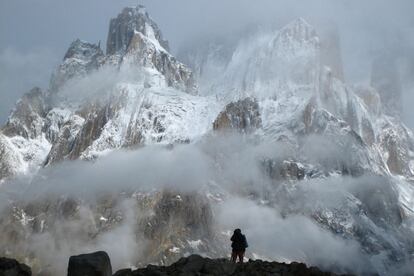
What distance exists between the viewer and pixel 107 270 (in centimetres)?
5481

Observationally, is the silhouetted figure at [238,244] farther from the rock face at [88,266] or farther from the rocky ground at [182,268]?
the rock face at [88,266]

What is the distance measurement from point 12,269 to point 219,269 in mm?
16259

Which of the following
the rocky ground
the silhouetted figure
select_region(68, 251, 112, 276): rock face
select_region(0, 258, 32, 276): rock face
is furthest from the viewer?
the silhouetted figure

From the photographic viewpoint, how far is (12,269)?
187ft

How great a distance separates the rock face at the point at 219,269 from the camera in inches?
2232

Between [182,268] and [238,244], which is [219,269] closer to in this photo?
[182,268]

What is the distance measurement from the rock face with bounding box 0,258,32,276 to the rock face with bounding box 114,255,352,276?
7.58m

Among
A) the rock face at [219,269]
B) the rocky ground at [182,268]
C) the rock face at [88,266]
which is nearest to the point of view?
the rock face at [88,266]

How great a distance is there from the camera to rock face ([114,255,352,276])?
186 feet

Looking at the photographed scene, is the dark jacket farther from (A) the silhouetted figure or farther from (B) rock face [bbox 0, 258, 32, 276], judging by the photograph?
(B) rock face [bbox 0, 258, 32, 276]

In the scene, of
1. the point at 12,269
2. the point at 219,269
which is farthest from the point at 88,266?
the point at 219,269

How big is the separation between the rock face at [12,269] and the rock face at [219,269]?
758cm

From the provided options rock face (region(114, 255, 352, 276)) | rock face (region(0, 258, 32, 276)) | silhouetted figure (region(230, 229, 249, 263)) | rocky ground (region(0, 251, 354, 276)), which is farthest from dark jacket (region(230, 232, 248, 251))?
rock face (region(0, 258, 32, 276))

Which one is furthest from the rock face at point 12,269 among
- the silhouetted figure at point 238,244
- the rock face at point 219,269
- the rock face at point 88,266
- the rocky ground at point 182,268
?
the silhouetted figure at point 238,244
